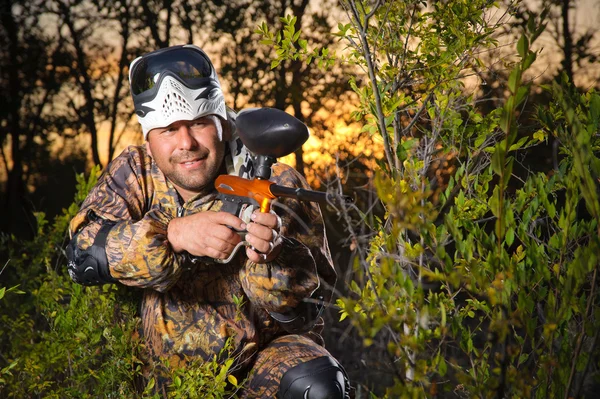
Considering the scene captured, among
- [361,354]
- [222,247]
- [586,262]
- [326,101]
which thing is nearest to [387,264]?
[586,262]

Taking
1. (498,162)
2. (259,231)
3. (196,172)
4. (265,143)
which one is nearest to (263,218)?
(259,231)

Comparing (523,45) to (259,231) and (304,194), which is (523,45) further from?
(259,231)

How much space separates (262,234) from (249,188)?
0.41 ft

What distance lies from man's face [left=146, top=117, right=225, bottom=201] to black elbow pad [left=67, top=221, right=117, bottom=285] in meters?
0.21

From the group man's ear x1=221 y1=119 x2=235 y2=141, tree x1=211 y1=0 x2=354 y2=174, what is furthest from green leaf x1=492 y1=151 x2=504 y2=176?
tree x1=211 y1=0 x2=354 y2=174

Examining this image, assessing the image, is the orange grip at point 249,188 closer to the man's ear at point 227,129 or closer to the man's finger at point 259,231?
the man's finger at point 259,231

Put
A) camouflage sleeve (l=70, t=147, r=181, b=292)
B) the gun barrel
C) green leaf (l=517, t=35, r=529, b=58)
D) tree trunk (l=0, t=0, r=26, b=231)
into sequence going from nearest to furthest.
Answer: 1. green leaf (l=517, t=35, r=529, b=58)
2. the gun barrel
3. camouflage sleeve (l=70, t=147, r=181, b=292)
4. tree trunk (l=0, t=0, r=26, b=231)

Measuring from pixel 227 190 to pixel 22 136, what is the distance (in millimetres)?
4088

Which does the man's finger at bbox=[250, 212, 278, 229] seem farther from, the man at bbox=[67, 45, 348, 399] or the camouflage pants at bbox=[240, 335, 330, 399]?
the camouflage pants at bbox=[240, 335, 330, 399]

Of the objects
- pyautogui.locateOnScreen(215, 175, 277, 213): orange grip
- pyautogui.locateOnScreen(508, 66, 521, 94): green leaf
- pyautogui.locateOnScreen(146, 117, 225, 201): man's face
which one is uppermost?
pyautogui.locateOnScreen(508, 66, 521, 94): green leaf

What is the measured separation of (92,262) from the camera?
1.75 meters

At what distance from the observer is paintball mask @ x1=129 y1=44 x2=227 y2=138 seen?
5.90ft

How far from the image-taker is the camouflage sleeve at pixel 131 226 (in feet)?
5.49

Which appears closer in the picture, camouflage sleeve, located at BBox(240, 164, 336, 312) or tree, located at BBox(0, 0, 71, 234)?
camouflage sleeve, located at BBox(240, 164, 336, 312)
